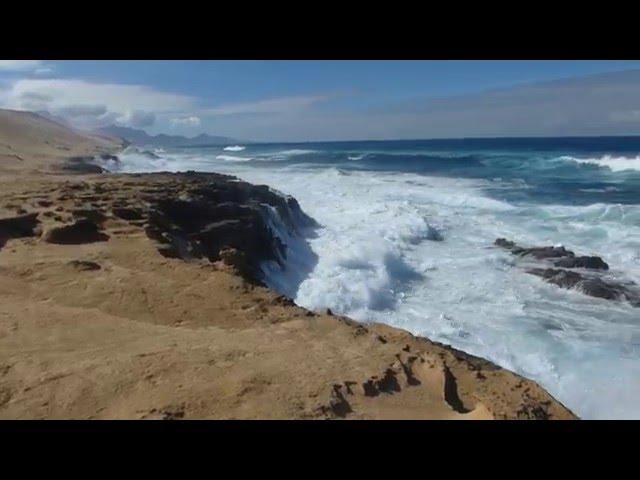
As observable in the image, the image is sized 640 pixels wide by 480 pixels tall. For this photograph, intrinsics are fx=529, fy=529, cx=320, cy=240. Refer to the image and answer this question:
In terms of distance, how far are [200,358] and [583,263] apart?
11210mm

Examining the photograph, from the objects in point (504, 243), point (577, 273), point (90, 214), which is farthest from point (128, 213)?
point (504, 243)

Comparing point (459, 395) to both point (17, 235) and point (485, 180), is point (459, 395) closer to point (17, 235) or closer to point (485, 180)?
point (17, 235)

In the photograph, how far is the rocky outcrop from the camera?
11.1 meters

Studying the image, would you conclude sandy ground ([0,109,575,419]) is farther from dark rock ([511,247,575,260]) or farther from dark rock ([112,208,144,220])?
dark rock ([511,247,575,260])

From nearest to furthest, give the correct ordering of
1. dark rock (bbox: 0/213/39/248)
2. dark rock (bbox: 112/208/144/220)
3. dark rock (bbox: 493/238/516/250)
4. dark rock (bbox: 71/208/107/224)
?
dark rock (bbox: 0/213/39/248), dark rock (bbox: 71/208/107/224), dark rock (bbox: 112/208/144/220), dark rock (bbox: 493/238/516/250)

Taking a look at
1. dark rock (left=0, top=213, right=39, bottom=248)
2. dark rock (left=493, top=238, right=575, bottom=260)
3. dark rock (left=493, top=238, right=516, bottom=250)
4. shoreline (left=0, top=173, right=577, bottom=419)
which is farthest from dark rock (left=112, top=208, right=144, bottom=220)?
dark rock (left=493, top=238, right=516, bottom=250)

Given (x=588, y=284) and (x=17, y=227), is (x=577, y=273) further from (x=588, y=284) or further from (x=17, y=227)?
(x=17, y=227)

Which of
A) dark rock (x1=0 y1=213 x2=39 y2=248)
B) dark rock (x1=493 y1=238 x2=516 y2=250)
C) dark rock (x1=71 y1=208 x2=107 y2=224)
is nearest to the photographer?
dark rock (x1=0 y1=213 x2=39 y2=248)

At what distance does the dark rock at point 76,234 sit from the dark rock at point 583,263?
10.5 meters

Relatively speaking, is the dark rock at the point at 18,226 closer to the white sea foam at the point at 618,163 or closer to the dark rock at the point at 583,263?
the dark rock at the point at 583,263

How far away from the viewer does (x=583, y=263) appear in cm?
1301

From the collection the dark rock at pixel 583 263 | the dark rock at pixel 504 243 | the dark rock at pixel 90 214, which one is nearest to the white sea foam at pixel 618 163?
the dark rock at pixel 504 243

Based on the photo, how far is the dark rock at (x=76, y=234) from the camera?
8.36 m
